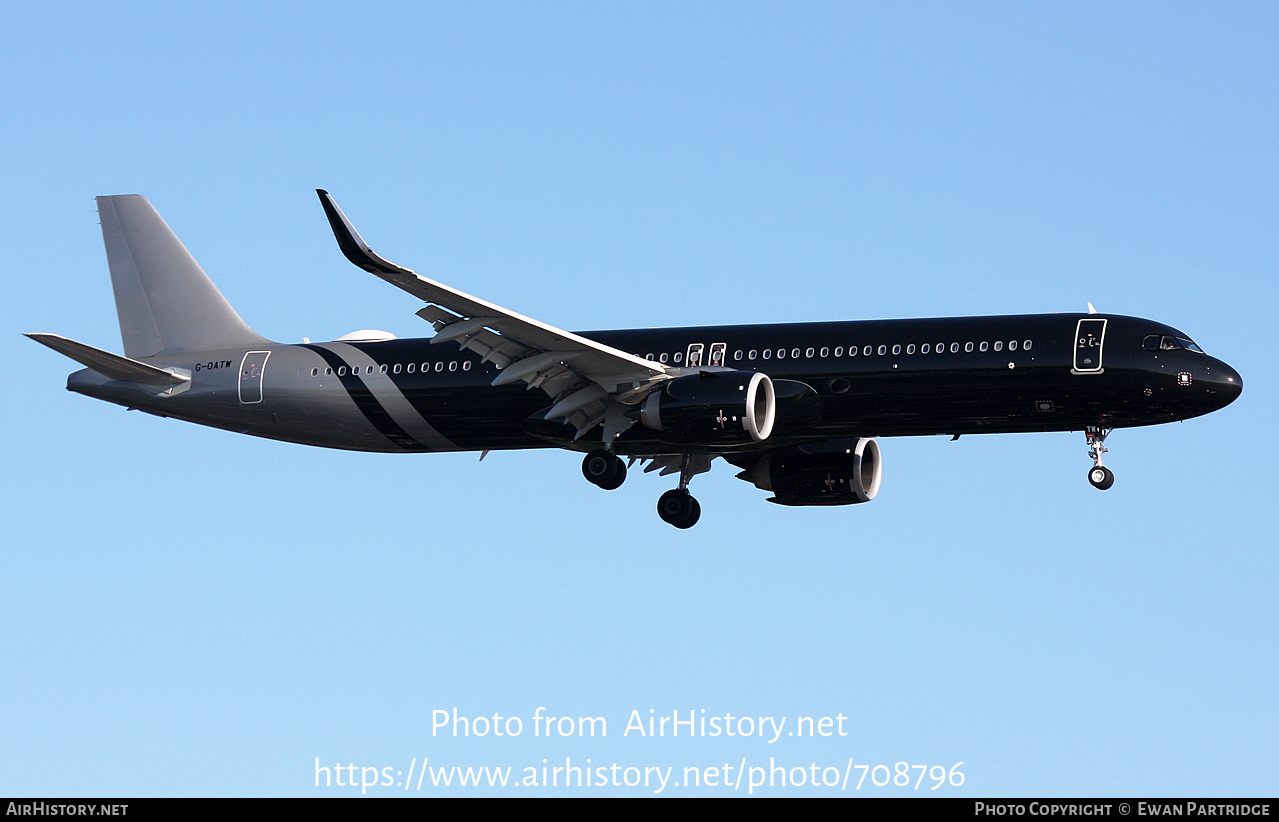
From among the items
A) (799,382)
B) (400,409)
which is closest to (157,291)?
(400,409)

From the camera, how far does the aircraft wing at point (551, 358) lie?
141ft

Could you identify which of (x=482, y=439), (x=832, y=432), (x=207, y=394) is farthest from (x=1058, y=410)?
(x=207, y=394)

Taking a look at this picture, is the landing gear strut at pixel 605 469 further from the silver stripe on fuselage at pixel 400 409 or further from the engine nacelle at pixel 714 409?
the silver stripe on fuselage at pixel 400 409

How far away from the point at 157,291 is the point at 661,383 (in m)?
17.9

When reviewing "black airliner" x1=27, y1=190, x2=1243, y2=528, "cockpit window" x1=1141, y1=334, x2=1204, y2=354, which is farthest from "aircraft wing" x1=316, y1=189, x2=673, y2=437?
"cockpit window" x1=1141, y1=334, x2=1204, y2=354

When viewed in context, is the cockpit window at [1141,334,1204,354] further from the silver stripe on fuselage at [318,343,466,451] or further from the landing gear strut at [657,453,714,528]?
the silver stripe on fuselage at [318,343,466,451]

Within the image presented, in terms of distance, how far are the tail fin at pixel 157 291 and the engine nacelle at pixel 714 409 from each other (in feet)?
46.9

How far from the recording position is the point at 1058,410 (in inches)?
1734

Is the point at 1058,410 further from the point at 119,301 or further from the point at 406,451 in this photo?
the point at 119,301

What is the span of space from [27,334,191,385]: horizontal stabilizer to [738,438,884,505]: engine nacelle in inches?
692

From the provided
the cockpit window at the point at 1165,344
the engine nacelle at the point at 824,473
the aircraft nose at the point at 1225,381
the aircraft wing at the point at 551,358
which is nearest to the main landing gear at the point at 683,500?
the engine nacelle at the point at 824,473

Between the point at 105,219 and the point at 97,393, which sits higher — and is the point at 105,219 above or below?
above
